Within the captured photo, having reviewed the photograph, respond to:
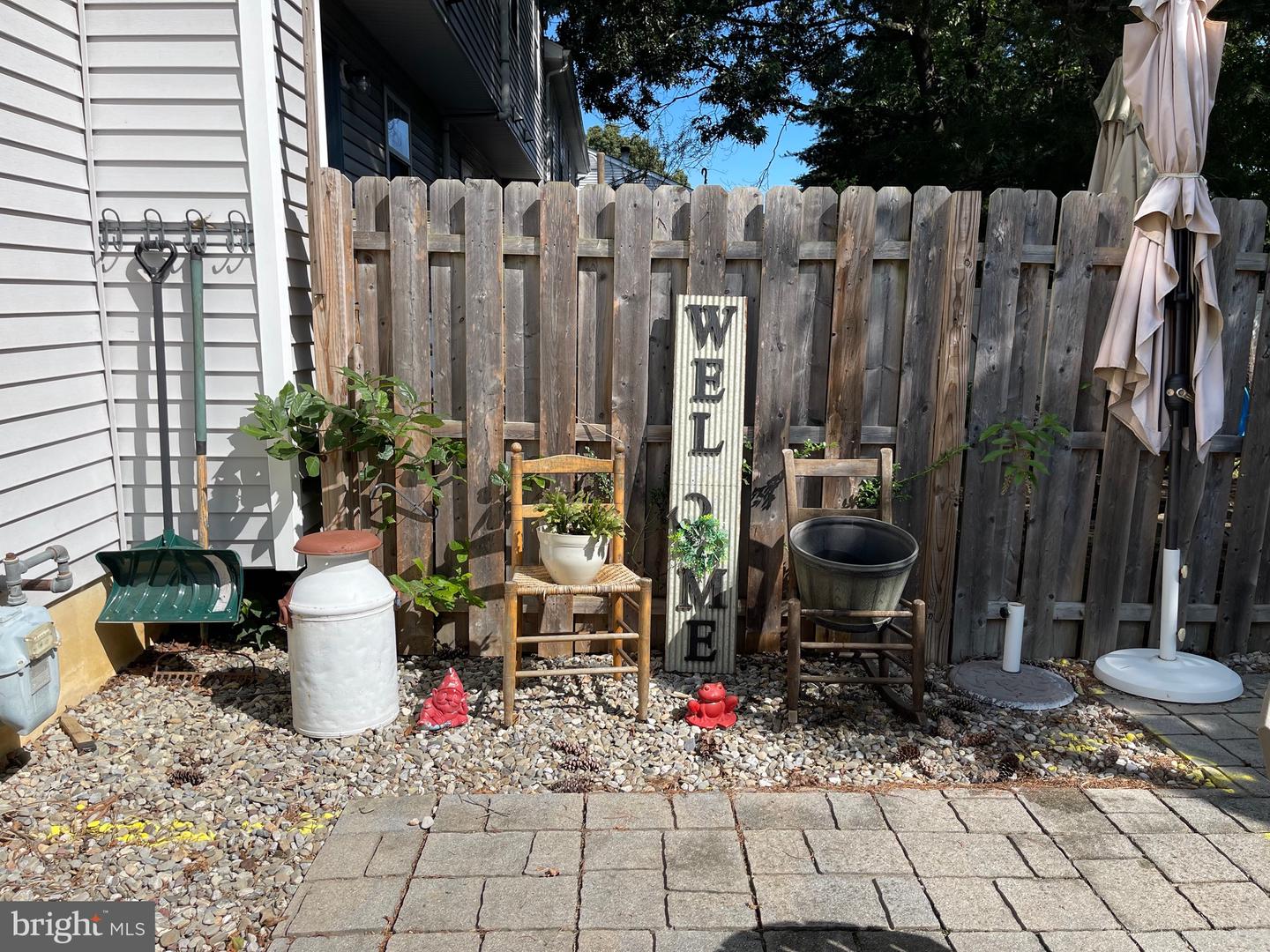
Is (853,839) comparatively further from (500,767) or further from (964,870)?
(500,767)

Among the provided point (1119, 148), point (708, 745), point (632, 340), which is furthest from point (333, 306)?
point (1119, 148)

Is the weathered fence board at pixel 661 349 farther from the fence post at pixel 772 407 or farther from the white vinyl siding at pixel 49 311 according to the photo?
the white vinyl siding at pixel 49 311

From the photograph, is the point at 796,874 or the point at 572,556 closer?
the point at 796,874

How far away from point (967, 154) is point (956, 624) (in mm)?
5078

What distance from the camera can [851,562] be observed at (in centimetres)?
378

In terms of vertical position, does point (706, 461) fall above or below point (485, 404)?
below

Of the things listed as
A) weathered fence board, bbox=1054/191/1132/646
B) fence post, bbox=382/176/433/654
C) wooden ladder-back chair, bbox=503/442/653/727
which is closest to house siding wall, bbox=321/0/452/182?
fence post, bbox=382/176/433/654

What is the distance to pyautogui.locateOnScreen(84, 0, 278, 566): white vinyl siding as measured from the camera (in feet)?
12.1

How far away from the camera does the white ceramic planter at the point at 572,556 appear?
11.6 feet

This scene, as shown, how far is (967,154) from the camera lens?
766 cm

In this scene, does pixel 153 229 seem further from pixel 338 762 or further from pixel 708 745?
pixel 708 745

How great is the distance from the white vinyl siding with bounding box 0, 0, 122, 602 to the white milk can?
3.39ft

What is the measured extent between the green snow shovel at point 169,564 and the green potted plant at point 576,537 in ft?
4.58

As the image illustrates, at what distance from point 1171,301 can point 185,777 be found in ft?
14.1
